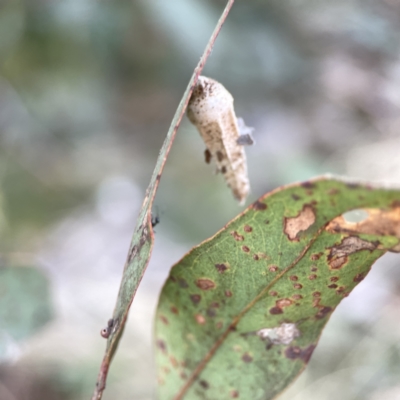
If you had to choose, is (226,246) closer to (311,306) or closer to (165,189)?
(311,306)

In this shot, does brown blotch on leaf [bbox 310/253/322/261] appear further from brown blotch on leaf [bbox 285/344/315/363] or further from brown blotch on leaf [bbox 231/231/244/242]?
brown blotch on leaf [bbox 285/344/315/363]

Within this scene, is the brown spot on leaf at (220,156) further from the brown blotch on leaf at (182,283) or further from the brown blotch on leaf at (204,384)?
the brown blotch on leaf at (204,384)

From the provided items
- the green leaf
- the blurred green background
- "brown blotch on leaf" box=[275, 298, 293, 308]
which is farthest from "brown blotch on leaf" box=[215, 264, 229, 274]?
the blurred green background

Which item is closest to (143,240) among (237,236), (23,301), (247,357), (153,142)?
(237,236)

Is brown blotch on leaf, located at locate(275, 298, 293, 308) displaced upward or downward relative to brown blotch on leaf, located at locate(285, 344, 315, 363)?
upward

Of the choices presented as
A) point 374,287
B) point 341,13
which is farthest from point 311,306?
point 341,13

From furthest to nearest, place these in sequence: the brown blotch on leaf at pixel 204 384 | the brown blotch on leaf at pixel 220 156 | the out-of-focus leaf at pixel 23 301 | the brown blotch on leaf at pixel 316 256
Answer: the out-of-focus leaf at pixel 23 301
the brown blotch on leaf at pixel 220 156
the brown blotch on leaf at pixel 204 384
the brown blotch on leaf at pixel 316 256

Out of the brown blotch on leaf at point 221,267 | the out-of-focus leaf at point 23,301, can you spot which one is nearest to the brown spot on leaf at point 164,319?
the brown blotch on leaf at point 221,267
